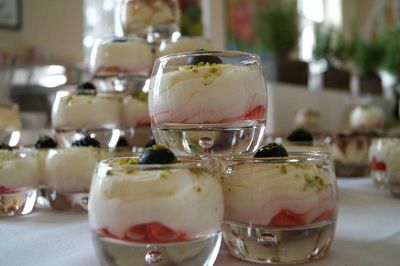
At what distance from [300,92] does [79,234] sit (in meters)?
2.01

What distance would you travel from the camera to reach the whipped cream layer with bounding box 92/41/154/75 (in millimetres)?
967

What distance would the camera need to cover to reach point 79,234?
680mm

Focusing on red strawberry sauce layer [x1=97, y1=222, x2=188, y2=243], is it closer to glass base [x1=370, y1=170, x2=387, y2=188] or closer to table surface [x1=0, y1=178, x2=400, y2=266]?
table surface [x1=0, y1=178, x2=400, y2=266]

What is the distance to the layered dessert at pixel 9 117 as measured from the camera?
4.26ft

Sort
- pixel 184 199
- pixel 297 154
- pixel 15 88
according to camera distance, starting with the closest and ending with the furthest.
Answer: pixel 184 199, pixel 297 154, pixel 15 88

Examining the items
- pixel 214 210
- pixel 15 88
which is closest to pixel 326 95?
pixel 15 88

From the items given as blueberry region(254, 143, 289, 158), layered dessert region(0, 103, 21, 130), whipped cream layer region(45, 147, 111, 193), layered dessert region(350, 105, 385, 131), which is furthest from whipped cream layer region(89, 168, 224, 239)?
layered dessert region(350, 105, 385, 131)

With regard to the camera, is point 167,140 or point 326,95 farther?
point 326,95

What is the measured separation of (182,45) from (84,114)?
0.26 m

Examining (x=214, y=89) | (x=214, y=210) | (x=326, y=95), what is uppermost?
(x=214, y=89)

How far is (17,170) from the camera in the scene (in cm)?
83

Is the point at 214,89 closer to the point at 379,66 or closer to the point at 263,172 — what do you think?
the point at 263,172

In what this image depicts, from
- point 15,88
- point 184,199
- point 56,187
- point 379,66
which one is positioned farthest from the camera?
point 379,66

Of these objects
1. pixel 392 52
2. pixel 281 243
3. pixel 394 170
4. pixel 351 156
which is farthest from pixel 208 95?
pixel 392 52
